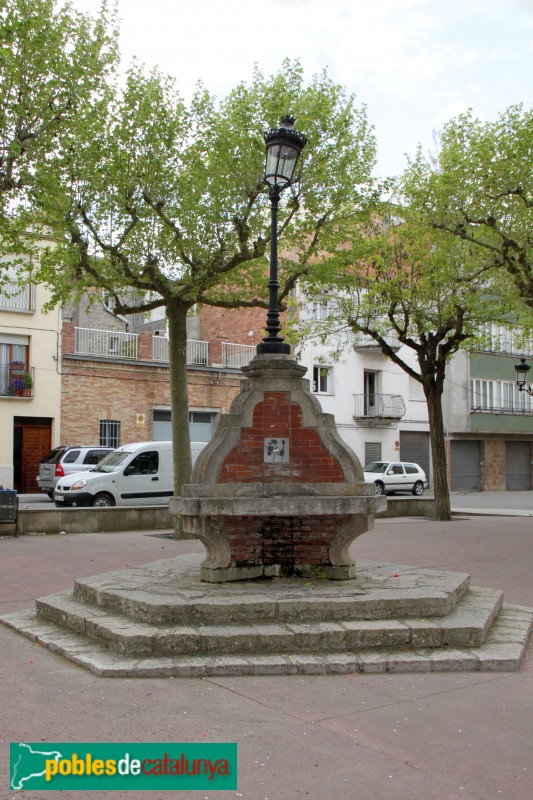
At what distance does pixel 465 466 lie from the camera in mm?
40562

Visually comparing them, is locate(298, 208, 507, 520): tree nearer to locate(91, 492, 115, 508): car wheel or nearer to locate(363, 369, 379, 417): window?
locate(91, 492, 115, 508): car wheel

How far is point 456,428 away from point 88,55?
30411 millimetres

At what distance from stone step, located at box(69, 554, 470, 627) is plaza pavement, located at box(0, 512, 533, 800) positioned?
0.80 metres

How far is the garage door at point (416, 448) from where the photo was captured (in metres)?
39.2

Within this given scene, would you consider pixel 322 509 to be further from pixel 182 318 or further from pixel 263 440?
pixel 182 318

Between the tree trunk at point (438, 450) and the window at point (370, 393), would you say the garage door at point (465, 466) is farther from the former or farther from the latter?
the tree trunk at point (438, 450)

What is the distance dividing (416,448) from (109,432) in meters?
17.9

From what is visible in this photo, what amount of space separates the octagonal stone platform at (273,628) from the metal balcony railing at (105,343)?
74.3 feet

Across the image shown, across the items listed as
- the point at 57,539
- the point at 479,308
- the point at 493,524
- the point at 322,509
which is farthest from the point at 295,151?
the point at 493,524

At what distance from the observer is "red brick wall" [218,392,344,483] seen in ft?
25.1

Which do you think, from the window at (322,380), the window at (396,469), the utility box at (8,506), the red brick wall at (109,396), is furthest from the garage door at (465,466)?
the utility box at (8,506)

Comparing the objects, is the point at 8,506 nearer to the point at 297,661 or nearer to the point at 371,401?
the point at 297,661

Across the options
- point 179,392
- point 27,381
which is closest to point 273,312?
point 179,392

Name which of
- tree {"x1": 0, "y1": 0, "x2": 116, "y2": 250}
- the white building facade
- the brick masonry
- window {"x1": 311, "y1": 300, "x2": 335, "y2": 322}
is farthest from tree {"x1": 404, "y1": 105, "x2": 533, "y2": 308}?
the white building facade
